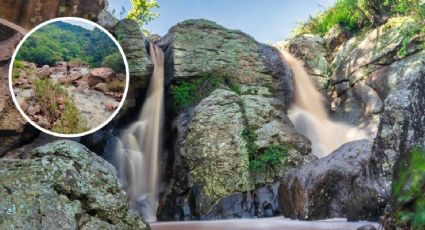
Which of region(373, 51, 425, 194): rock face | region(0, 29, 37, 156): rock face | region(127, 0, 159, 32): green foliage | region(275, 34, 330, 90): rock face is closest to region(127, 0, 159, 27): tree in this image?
region(127, 0, 159, 32): green foliage

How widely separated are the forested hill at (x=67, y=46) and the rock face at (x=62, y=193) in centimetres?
257

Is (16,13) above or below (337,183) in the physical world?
above

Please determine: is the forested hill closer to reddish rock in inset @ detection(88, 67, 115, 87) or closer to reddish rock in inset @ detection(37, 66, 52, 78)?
reddish rock in inset @ detection(37, 66, 52, 78)

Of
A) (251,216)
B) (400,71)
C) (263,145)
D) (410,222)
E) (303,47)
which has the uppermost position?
(303,47)

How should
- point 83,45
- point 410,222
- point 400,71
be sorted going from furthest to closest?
point 400,71, point 83,45, point 410,222

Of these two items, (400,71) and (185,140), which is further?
(400,71)

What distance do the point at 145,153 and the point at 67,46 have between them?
4985mm

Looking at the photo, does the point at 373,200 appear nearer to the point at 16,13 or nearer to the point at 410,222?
the point at 410,222

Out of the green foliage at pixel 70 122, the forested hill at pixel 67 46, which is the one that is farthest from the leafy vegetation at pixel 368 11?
the green foliage at pixel 70 122

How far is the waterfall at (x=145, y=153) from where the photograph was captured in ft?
33.6

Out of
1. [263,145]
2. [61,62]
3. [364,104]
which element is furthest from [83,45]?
[364,104]

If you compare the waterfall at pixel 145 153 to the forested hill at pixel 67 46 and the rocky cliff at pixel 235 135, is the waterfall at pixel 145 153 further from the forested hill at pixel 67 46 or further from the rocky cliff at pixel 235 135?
the forested hill at pixel 67 46

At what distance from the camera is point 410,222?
2.87 metres

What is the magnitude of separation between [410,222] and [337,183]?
149 inches
